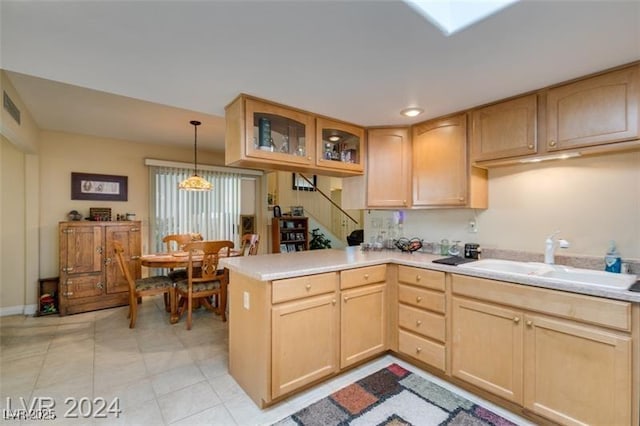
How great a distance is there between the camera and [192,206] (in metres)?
5.12

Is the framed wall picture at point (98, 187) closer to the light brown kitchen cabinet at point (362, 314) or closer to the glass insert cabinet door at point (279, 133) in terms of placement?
the glass insert cabinet door at point (279, 133)

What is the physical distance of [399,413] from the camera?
1848 millimetres

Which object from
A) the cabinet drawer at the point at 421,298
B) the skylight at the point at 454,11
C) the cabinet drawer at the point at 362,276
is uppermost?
the skylight at the point at 454,11

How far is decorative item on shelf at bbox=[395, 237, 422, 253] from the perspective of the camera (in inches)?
115

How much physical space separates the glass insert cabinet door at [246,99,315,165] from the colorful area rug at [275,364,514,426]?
1.78m

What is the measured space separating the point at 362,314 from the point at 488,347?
2.88ft

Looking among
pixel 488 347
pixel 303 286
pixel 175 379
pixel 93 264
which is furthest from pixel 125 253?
pixel 488 347

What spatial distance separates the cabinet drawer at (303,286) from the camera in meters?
1.87

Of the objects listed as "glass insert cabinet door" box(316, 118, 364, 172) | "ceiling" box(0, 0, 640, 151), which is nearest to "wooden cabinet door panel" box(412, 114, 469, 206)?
"ceiling" box(0, 0, 640, 151)

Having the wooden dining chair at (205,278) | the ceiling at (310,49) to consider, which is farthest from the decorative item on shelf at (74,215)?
the ceiling at (310,49)

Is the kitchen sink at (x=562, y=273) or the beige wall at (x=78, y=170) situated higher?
the beige wall at (x=78, y=170)

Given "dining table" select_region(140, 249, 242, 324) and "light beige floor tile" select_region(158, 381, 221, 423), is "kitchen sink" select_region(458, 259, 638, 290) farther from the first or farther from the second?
"dining table" select_region(140, 249, 242, 324)

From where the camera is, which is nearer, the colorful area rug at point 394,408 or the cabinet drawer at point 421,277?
the colorful area rug at point 394,408

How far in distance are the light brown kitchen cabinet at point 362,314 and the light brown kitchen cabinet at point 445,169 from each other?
2.72 feet
